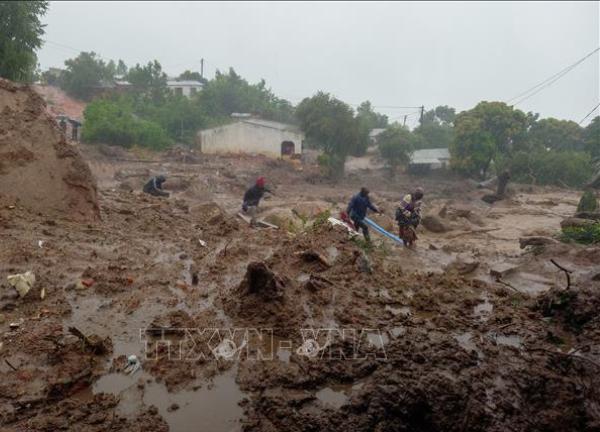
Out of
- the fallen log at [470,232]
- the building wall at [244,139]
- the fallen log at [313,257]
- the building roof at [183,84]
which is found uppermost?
the building roof at [183,84]

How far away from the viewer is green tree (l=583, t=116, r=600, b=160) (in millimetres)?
31766

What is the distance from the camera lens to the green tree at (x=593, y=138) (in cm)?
3177

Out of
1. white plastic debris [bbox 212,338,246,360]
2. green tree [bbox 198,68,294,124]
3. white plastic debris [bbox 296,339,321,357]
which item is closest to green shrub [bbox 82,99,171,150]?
green tree [bbox 198,68,294,124]

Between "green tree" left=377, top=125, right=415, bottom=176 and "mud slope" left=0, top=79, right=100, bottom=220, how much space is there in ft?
79.5

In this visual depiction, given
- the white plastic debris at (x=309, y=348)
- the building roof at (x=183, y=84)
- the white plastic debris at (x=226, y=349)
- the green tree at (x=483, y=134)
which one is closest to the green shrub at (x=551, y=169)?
the green tree at (x=483, y=134)

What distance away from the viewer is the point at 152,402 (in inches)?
144

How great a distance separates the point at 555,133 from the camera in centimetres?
3444

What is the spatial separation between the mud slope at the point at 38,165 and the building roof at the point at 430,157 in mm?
26540

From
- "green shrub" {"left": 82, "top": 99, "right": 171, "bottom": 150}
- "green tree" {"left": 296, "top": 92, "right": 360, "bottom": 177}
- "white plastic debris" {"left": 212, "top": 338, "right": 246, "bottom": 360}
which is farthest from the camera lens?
"green tree" {"left": 296, "top": 92, "right": 360, "bottom": 177}

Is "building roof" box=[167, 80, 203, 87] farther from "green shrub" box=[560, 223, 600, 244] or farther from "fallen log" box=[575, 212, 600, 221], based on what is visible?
"green shrub" box=[560, 223, 600, 244]

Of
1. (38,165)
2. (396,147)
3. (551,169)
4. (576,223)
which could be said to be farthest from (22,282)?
(551,169)

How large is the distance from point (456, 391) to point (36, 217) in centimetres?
677

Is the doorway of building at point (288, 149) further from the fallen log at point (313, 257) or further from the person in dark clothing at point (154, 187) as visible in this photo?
the fallen log at point (313, 257)

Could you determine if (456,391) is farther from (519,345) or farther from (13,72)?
(13,72)
